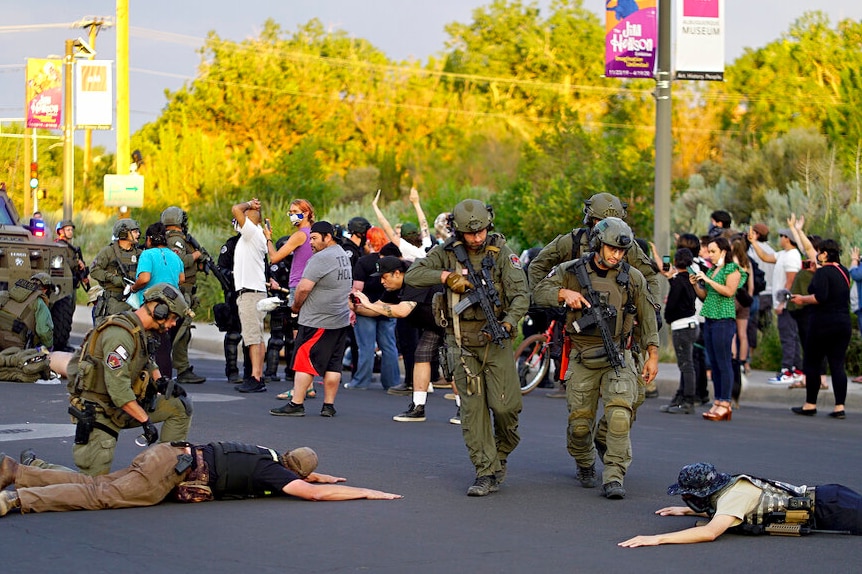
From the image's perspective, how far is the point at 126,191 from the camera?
32.3 meters

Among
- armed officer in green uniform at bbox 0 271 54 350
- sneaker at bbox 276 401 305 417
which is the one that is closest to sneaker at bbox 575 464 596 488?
sneaker at bbox 276 401 305 417

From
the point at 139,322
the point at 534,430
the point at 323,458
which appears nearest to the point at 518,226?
the point at 534,430

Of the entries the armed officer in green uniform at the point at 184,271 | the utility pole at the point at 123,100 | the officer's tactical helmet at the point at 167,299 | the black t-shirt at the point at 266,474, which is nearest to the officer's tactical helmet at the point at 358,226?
the armed officer in green uniform at the point at 184,271

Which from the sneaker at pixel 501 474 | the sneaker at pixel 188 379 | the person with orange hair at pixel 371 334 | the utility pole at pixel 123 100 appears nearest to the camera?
the sneaker at pixel 501 474

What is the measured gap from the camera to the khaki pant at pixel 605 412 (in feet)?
28.8

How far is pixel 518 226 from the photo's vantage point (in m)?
28.1

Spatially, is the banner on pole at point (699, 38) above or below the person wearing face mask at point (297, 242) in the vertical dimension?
above

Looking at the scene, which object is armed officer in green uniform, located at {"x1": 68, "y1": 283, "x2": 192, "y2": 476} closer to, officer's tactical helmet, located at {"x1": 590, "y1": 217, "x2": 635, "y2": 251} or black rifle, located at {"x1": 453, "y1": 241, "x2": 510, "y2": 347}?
black rifle, located at {"x1": 453, "y1": 241, "x2": 510, "y2": 347}

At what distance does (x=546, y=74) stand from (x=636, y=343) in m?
56.8

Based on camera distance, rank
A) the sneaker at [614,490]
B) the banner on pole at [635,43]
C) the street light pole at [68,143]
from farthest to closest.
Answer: the street light pole at [68,143]
the banner on pole at [635,43]
the sneaker at [614,490]

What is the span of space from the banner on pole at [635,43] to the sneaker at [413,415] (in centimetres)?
785

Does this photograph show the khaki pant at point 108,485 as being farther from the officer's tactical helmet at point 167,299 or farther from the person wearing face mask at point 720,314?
the person wearing face mask at point 720,314

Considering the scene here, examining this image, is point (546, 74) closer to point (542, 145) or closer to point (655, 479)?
point (542, 145)

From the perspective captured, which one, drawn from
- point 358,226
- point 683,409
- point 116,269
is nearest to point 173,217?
point 116,269
